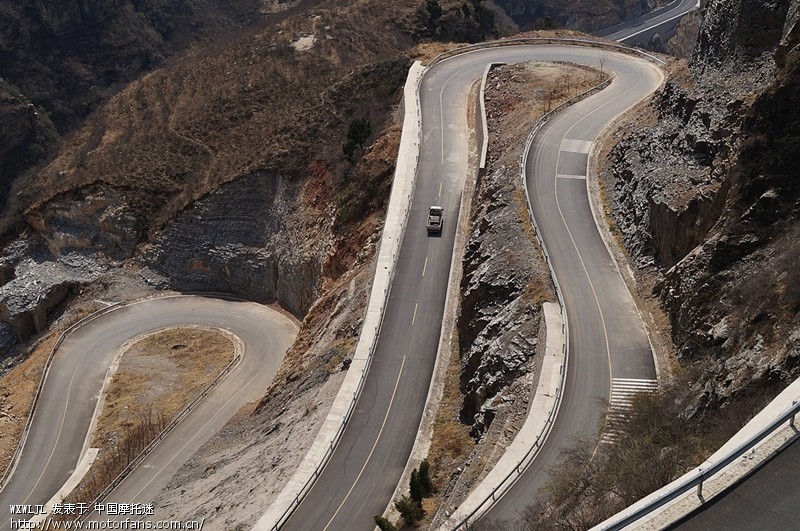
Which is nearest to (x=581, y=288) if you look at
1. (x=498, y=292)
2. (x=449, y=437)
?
(x=498, y=292)

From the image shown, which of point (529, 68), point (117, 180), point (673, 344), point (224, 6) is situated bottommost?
point (673, 344)

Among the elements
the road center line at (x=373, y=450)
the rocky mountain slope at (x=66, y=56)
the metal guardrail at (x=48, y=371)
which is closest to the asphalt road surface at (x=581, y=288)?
the road center line at (x=373, y=450)

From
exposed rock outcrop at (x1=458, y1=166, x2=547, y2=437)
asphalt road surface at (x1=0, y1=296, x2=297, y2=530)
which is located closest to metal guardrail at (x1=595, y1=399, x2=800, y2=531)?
exposed rock outcrop at (x1=458, y1=166, x2=547, y2=437)

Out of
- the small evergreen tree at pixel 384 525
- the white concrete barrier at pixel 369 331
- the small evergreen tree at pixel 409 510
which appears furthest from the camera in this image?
the white concrete barrier at pixel 369 331

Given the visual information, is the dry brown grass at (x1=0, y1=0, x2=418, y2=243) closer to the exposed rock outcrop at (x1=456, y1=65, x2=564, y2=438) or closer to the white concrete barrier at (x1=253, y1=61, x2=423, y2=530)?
the white concrete barrier at (x1=253, y1=61, x2=423, y2=530)

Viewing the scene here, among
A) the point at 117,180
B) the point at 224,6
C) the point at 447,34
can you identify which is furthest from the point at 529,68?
the point at 224,6

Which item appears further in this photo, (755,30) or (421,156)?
(421,156)

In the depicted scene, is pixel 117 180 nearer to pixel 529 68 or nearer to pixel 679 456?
pixel 529 68

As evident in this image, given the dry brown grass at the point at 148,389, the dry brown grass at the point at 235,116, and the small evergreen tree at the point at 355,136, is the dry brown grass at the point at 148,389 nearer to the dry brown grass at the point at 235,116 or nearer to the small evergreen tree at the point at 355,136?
the dry brown grass at the point at 235,116
